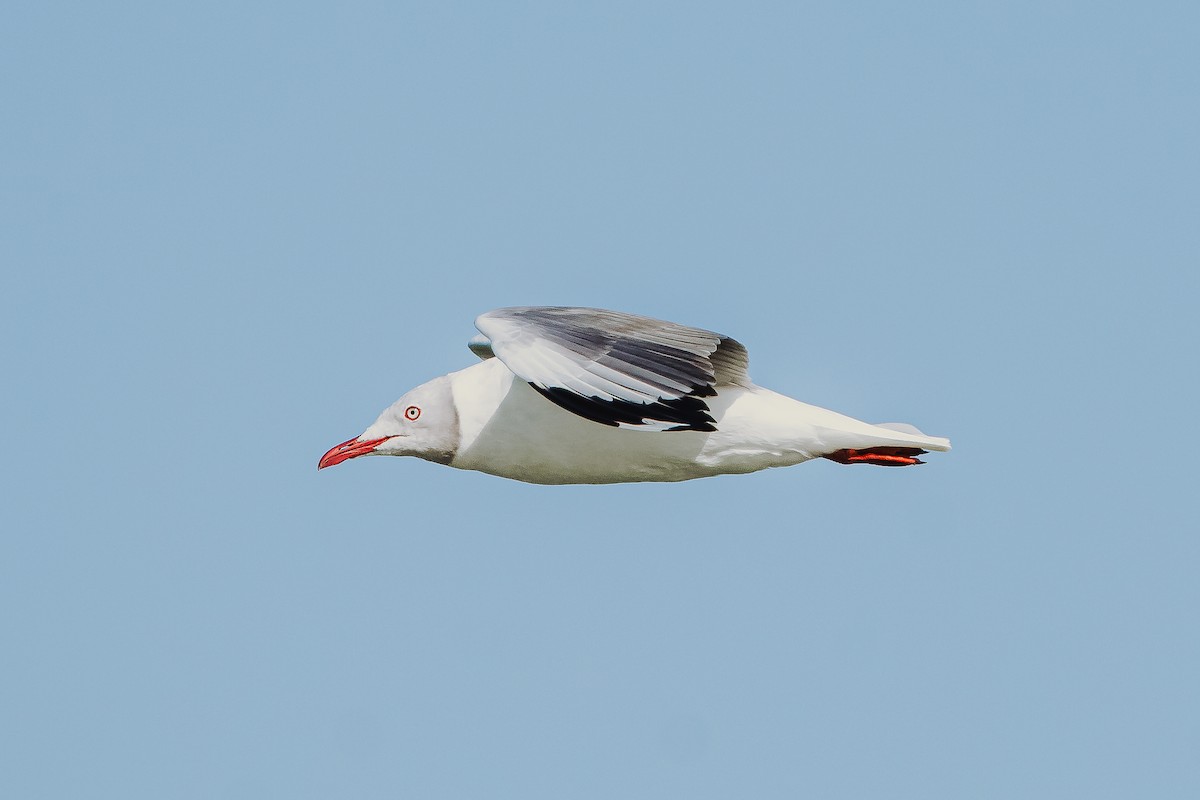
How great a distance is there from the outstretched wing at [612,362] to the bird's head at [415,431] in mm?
1319

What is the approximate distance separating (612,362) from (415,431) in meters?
2.51

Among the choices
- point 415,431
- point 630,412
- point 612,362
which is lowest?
point 415,431

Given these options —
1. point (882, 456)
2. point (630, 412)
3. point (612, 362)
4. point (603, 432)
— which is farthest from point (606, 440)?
point (882, 456)

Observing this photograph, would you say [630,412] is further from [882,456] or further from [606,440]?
[882,456]

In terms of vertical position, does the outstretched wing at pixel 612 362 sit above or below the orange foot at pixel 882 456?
above

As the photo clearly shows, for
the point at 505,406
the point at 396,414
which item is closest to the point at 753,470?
the point at 505,406

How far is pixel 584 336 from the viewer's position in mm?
11336

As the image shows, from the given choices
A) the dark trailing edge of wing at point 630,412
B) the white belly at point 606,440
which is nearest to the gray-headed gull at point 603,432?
the white belly at point 606,440

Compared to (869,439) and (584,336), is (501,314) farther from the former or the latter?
(869,439)

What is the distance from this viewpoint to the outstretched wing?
34.9 ft

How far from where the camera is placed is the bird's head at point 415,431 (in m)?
12.9

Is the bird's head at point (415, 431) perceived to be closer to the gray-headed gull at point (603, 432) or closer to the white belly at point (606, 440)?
the gray-headed gull at point (603, 432)

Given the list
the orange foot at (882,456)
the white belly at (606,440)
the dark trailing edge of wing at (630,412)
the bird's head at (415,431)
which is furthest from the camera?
the orange foot at (882,456)

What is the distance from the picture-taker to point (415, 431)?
12984 mm
